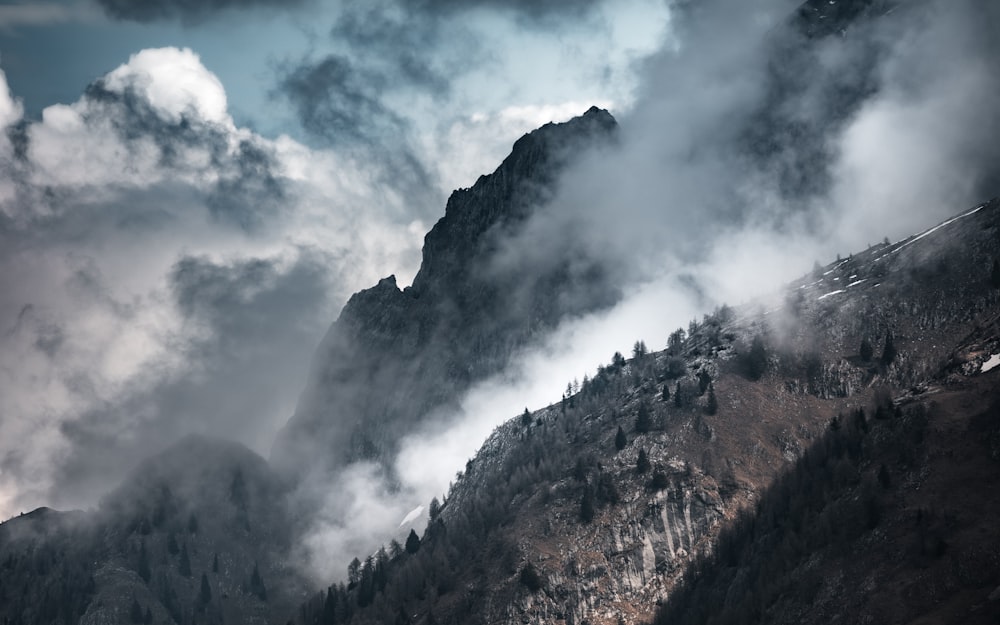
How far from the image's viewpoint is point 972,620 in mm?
195000
